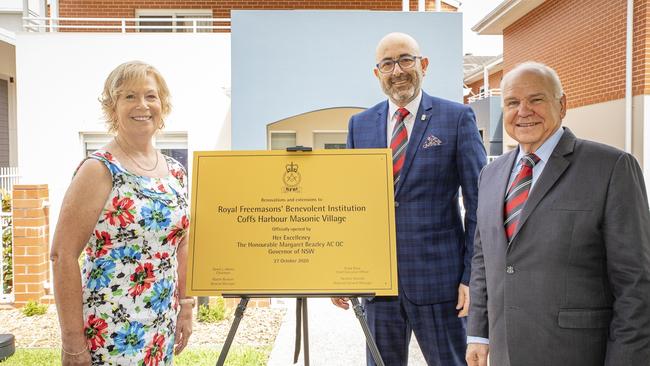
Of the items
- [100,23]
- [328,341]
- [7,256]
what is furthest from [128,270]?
[100,23]

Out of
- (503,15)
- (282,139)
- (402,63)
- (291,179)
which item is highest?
(503,15)

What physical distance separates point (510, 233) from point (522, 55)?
15.0 meters

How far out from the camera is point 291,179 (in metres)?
2.66

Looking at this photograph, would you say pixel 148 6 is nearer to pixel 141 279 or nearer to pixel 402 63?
pixel 402 63

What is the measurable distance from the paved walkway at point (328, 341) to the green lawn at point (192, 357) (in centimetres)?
16

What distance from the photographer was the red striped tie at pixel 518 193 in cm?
212

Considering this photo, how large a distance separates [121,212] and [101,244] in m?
0.17

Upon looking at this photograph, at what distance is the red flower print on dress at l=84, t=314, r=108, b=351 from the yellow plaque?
18.2 inches

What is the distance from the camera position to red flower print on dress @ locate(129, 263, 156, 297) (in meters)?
2.26

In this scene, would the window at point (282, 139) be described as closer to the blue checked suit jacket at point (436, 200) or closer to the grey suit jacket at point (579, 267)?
the blue checked suit jacket at point (436, 200)

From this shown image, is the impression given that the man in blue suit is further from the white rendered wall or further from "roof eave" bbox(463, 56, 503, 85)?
"roof eave" bbox(463, 56, 503, 85)

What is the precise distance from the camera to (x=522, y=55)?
15.5m

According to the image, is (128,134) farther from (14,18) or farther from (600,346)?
(14,18)

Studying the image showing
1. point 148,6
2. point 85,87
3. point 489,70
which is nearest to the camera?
point 85,87
